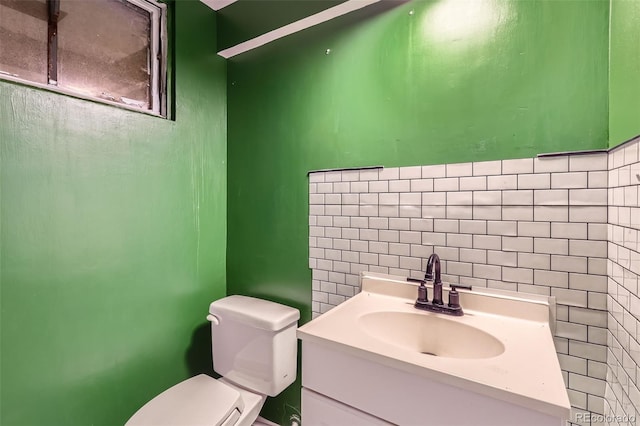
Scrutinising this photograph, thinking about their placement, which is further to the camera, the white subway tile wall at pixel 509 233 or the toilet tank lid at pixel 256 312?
the toilet tank lid at pixel 256 312

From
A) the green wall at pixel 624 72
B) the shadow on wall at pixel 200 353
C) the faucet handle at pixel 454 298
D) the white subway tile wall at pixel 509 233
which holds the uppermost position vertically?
the green wall at pixel 624 72

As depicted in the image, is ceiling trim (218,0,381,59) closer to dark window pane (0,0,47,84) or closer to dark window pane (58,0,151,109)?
dark window pane (58,0,151,109)

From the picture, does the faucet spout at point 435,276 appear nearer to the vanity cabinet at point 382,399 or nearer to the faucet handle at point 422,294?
the faucet handle at point 422,294

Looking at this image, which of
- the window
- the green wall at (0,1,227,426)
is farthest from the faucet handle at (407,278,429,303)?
the window

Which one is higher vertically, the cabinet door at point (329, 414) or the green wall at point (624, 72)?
the green wall at point (624, 72)

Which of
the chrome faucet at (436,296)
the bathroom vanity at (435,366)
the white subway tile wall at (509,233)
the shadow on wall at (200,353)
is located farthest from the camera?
the shadow on wall at (200,353)

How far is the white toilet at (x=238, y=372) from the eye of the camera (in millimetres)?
1179

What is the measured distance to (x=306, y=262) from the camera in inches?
60.4

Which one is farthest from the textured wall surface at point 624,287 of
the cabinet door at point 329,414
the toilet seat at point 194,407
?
the toilet seat at point 194,407

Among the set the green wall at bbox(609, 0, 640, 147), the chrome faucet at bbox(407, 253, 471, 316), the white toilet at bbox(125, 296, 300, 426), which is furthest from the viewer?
the white toilet at bbox(125, 296, 300, 426)

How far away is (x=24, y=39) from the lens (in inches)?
43.9

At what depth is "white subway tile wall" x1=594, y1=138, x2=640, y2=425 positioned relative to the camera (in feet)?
2.42

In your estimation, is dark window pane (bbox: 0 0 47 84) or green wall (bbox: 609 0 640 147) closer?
green wall (bbox: 609 0 640 147)

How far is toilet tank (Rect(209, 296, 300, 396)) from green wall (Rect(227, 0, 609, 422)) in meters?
0.16
